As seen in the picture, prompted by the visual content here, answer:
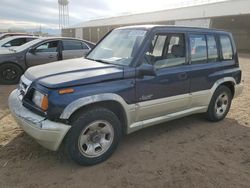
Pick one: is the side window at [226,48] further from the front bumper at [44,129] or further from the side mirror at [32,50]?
the side mirror at [32,50]

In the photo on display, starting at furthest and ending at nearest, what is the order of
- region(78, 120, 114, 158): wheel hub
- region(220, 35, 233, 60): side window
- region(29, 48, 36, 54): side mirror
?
region(29, 48, 36, 54): side mirror < region(220, 35, 233, 60): side window < region(78, 120, 114, 158): wheel hub

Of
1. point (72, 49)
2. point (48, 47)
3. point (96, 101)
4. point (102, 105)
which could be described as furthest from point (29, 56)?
point (96, 101)

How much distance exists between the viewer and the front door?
3.81 metres

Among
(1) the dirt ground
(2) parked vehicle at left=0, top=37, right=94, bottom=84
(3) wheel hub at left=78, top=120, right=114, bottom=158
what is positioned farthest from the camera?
(2) parked vehicle at left=0, top=37, right=94, bottom=84

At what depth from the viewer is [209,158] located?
382 cm

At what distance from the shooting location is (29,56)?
27.0 ft

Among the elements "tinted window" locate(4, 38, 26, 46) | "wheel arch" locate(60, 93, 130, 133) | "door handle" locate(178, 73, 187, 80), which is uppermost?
"tinted window" locate(4, 38, 26, 46)

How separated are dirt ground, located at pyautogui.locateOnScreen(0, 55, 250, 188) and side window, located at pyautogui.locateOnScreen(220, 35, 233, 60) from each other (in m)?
1.52

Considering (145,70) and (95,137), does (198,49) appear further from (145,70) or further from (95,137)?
(95,137)

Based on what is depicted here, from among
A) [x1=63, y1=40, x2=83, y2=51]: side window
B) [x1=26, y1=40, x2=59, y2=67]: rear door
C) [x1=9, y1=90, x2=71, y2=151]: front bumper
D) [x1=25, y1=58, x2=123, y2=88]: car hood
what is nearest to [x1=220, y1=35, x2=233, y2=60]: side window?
[x1=25, y1=58, x2=123, y2=88]: car hood

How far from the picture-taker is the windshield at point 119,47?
12.6 feet

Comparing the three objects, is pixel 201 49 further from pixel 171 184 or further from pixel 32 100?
pixel 32 100

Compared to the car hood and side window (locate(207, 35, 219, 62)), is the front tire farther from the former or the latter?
side window (locate(207, 35, 219, 62))

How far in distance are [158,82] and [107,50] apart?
1.08m
